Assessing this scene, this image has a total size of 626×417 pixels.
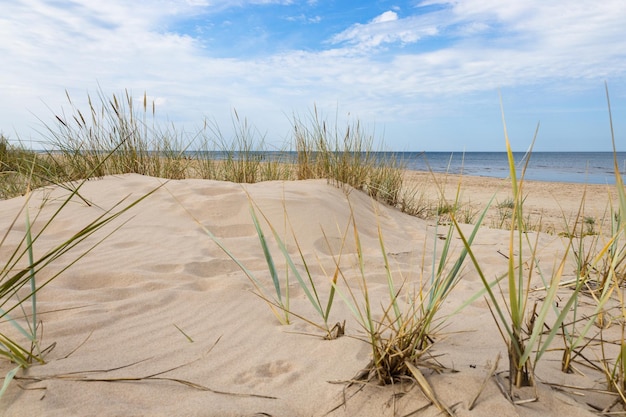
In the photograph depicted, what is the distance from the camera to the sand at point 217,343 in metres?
1.08

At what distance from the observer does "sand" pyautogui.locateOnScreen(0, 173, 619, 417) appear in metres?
1.08

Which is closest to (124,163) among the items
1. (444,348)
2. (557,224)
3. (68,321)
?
(68,321)

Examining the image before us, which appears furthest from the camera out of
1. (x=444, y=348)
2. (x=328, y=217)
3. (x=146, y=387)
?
(x=328, y=217)

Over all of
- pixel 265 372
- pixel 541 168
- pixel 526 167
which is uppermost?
pixel 526 167

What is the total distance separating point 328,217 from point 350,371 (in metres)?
2.19

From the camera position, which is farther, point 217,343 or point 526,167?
point 526,167

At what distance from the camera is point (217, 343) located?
5.01 ft

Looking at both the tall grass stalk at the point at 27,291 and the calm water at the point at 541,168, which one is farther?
the calm water at the point at 541,168

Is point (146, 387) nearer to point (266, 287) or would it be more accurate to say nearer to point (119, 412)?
point (119, 412)

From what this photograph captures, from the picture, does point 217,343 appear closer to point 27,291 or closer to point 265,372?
point 265,372

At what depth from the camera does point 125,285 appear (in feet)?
6.81

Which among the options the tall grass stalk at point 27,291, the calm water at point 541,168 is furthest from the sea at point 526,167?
the tall grass stalk at point 27,291

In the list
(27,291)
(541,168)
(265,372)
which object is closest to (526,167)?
(265,372)

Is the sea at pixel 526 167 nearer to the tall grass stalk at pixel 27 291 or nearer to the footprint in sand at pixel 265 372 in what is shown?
the footprint in sand at pixel 265 372
